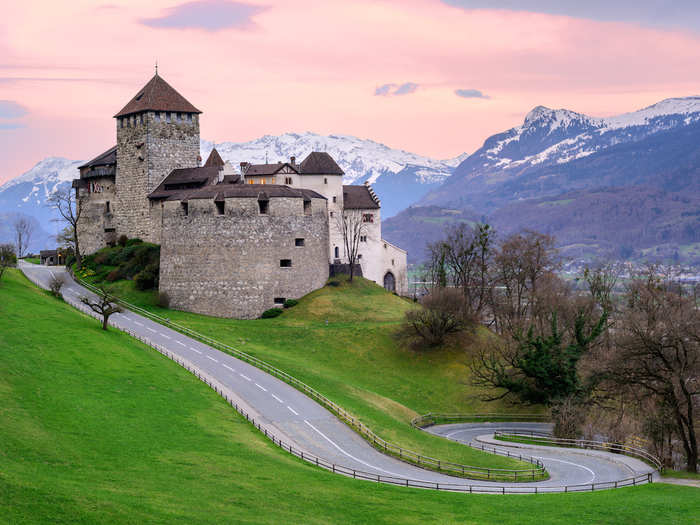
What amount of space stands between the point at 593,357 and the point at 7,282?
51484 mm

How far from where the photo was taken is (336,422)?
50812 millimetres

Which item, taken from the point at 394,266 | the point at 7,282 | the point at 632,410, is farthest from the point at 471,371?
the point at 7,282

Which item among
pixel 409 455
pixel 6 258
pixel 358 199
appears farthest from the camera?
pixel 358 199

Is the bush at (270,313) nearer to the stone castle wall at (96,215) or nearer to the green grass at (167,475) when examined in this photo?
the stone castle wall at (96,215)

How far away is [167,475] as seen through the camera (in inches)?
1281

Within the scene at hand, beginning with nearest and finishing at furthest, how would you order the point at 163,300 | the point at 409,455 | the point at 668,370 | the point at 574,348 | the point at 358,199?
the point at 409,455 < the point at 668,370 < the point at 574,348 < the point at 163,300 < the point at 358,199

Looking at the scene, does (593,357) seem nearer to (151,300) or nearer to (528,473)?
(528,473)

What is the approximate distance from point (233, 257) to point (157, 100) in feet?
A: 90.5

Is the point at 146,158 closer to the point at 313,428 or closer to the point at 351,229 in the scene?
the point at 351,229

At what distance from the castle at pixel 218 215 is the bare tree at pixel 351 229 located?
24 centimetres

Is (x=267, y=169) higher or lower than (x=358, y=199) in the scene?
higher

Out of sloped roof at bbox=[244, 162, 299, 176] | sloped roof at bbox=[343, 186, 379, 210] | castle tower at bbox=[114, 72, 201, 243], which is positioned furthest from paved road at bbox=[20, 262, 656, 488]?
sloped roof at bbox=[343, 186, 379, 210]

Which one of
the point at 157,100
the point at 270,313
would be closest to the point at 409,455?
the point at 270,313

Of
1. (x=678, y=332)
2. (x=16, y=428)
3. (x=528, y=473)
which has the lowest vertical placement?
(x=528, y=473)
